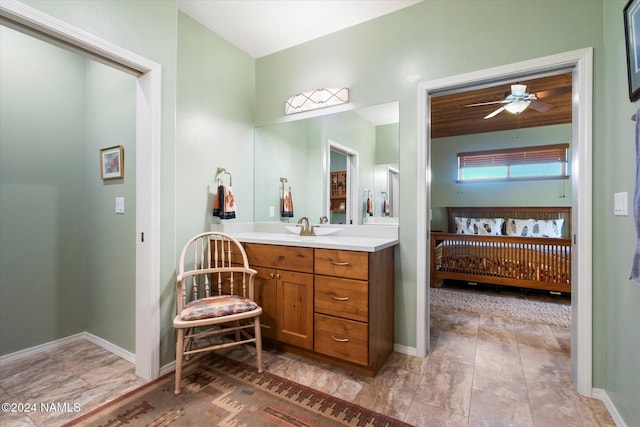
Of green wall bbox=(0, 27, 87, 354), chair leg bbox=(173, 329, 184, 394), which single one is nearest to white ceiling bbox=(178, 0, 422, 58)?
green wall bbox=(0, 27, 87, 354)

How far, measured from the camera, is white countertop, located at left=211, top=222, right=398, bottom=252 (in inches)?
75.8

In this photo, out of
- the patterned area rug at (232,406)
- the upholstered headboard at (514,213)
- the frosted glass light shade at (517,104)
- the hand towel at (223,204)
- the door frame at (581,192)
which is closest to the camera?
the patterned area rug at (232,406)

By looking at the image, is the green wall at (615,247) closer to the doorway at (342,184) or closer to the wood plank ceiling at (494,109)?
the wood plank ceiling at (494,109)

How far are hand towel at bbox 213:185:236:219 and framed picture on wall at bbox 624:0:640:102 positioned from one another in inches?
101

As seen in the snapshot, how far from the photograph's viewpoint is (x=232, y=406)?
1.63 m

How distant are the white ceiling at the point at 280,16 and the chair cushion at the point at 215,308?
2.20m

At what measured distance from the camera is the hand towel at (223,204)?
2.51m

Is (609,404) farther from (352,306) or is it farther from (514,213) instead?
(514,213)

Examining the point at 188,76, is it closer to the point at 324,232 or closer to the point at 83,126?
the point at 83,126

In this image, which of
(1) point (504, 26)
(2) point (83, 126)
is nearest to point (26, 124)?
(2) point (83, 126)

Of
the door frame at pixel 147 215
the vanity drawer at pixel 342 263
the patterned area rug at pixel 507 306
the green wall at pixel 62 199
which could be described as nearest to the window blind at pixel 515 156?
the patterned area rug at pixel 507 306

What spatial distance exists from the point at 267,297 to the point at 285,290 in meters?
0.19

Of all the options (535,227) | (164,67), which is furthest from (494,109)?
(164,67)

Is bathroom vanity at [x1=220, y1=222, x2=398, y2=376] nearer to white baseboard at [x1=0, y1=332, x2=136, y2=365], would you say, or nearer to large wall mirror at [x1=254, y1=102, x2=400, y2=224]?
large wall mirror at [x1=254, y1=102, x2=400, y2=224]
